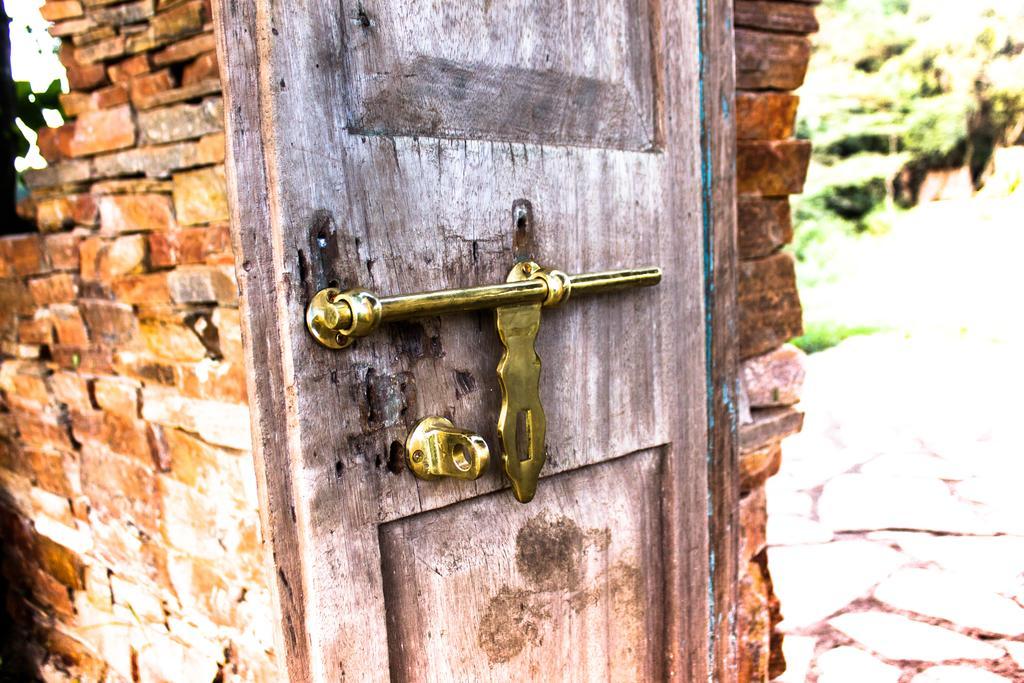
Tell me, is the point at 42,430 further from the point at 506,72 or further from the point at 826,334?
the point at 826,334

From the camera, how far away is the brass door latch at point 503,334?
840mm

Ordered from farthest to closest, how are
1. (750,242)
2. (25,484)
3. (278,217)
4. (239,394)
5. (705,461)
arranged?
(25,484) → (750,242) → (239,394) → (705,461) → (278,217)

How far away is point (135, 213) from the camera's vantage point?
1812mm

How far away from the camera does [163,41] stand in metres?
1.68

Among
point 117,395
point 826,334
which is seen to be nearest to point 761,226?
point 117,395

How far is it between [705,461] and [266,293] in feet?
2.43

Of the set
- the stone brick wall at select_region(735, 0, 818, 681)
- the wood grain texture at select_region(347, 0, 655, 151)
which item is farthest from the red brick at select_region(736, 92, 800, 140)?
the wood grain texture at select_region(347, 0, 655, 151)

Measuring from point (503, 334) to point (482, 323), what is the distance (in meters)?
0.03

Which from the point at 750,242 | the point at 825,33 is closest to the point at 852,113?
the point at 825,33

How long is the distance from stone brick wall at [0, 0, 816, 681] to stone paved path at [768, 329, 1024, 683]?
802 millimetres

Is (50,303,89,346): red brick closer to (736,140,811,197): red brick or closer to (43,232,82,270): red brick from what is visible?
(43,232,82,270): red brick

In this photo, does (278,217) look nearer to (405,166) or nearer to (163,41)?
(405,166)

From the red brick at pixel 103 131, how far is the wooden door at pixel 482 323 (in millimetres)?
1093

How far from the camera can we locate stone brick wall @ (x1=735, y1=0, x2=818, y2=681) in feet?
5.50
